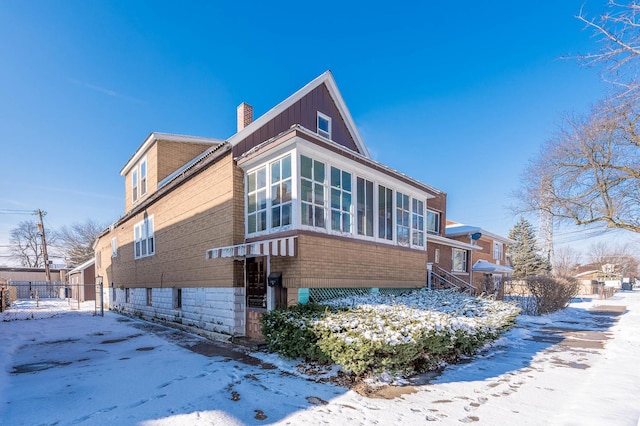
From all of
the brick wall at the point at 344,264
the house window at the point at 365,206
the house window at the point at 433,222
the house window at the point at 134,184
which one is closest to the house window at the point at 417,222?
the brick wall at the point at 344,264

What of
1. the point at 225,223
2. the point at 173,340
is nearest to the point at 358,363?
the point at 225,223

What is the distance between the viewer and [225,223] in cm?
1037

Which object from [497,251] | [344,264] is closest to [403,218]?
[344,264]

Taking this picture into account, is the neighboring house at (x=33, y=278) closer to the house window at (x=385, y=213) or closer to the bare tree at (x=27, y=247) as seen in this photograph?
the bare tree at (x=27, y=247)

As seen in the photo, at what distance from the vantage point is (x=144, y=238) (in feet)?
56.0

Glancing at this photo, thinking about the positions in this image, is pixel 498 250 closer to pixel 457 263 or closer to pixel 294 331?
pixel 457 263

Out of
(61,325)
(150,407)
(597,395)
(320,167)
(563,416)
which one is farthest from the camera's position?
(61,325)

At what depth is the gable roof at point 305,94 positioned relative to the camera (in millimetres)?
10422

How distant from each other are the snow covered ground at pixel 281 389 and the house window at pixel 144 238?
6.90 m

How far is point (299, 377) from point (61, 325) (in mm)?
13511

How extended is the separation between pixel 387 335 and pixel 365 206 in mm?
6018

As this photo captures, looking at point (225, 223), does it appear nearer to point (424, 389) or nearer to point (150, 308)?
point (424, 389)

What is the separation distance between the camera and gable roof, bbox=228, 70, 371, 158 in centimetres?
1042

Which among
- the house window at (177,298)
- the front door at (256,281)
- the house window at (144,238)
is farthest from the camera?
the house window at (144,238)
